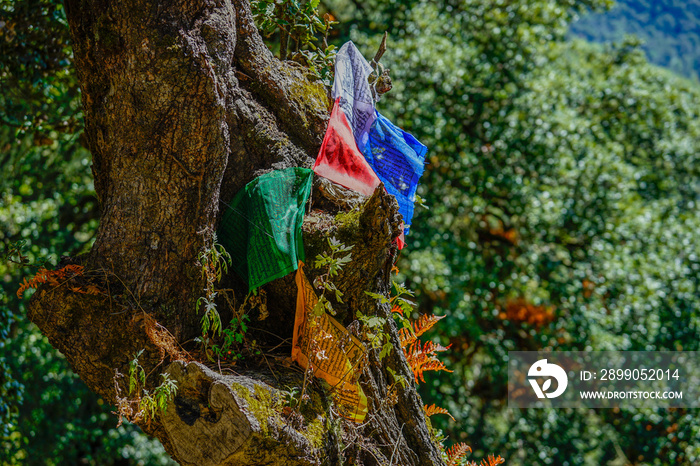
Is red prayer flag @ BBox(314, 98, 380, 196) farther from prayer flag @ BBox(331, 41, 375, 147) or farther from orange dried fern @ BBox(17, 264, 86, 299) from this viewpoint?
orange dried fern @ BBox(17, 264, 86, 299)

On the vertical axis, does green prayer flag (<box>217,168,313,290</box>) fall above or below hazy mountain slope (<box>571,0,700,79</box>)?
below

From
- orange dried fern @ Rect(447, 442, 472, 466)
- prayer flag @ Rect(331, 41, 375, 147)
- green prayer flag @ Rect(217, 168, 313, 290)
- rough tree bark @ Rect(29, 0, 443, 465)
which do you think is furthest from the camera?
orange dried fern @ Rect(447, 442, 472, 466)

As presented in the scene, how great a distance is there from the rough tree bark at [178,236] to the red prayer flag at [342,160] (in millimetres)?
217

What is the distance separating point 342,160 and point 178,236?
2.54 feet

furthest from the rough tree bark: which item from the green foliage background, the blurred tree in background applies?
the blurred tree in background

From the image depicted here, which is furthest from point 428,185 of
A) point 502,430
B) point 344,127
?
point 344,127

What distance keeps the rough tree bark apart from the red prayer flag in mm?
217

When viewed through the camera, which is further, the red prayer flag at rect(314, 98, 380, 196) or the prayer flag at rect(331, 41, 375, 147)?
the prayer flag at rect(331, 41, 375, 147)

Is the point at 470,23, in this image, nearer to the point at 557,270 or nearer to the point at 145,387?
the point at 557,270

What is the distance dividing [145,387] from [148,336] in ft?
0.65

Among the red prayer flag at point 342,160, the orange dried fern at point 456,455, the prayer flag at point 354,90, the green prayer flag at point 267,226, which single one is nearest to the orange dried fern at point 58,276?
the green prayer flag at point 267,226

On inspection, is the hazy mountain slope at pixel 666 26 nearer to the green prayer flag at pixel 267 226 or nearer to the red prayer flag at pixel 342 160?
the red prayer flag at pixel 342 160

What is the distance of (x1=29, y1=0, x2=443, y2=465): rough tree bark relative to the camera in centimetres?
192

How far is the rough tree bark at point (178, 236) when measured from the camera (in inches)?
75.5
